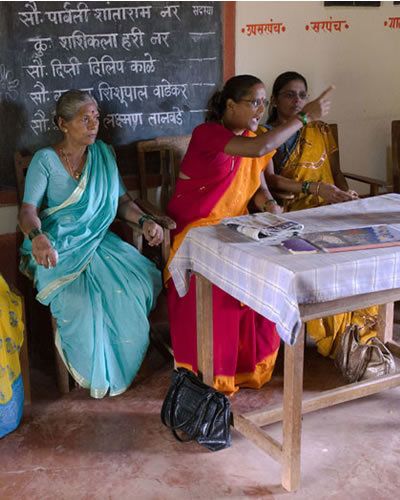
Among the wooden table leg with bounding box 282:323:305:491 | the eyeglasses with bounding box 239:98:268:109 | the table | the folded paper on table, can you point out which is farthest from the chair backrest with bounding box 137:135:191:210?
the wooden table leg with bounding box 282:323:305:491

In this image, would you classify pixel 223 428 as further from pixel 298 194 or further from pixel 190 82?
pixel 190 82

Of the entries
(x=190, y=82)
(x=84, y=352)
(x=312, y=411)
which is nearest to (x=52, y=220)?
(x=84, y=352)

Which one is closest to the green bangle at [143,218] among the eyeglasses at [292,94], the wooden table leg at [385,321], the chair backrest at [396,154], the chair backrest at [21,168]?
the chair backrest at [21,168]

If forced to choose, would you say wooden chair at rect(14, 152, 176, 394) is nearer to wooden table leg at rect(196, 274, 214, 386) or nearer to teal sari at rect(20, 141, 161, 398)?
teal sari at rect(20, 141, 161, 398)

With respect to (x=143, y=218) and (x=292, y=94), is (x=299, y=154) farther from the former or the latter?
(x=143, y=218)

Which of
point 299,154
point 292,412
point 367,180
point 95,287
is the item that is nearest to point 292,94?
point 299,154

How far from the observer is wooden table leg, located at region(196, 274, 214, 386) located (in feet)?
8.21

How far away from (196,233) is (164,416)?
2.31 feet

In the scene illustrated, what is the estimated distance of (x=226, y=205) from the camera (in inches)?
117

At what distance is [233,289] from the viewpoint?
7.38 ft

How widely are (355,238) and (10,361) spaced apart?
1311 mm

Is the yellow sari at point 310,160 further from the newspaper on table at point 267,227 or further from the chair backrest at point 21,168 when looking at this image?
the chair backrest at point 21,168

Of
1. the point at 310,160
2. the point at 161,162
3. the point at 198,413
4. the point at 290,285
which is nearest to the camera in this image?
the point at 290,285

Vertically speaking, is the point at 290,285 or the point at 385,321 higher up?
the point at 290,285
